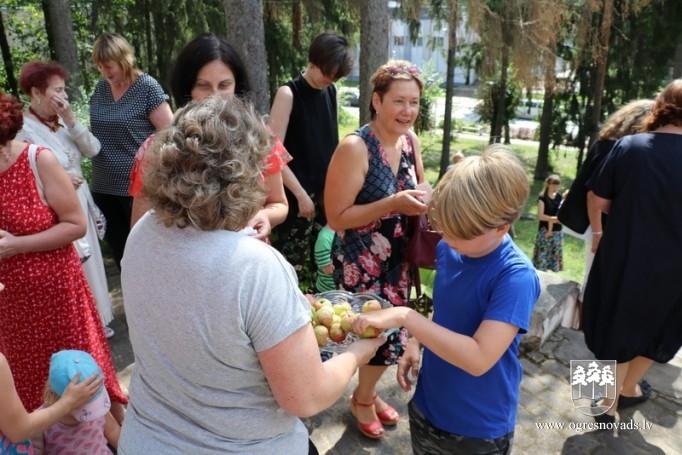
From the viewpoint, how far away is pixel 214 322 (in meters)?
1.11

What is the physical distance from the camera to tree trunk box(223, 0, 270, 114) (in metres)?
4.46

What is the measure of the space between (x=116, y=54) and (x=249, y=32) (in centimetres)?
168

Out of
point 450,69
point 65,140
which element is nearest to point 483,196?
point 65,140

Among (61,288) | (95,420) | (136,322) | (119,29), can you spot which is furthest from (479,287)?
(119,29)

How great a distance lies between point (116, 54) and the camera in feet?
10.2

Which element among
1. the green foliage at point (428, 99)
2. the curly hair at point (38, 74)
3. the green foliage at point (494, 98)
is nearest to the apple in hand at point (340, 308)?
the curly hair at point (38, 74)

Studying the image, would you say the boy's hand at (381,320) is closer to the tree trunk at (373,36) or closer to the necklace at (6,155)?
the necklace at (6,155)

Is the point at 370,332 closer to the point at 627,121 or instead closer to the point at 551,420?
the point at 551,420

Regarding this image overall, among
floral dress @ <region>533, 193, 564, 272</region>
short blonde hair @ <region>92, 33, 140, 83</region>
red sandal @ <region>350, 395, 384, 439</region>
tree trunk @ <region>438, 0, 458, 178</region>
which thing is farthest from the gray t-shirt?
tree trunk @ <region>438, 0, 458, 178</region>

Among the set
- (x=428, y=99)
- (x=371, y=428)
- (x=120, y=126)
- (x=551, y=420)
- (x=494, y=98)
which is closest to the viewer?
(x=371, y=428)

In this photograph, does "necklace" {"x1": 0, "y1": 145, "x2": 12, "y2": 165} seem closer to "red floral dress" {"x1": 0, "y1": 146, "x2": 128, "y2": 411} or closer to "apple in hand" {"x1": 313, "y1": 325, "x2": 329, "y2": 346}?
"red floral dress" {"x1": 0, "y1": 146, "x2": 128, "y2": 411}

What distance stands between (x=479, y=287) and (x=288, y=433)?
0.72 m

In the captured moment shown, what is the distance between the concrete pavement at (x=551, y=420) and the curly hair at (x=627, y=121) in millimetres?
1538

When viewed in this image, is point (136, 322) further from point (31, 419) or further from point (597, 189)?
point (597, 189)
